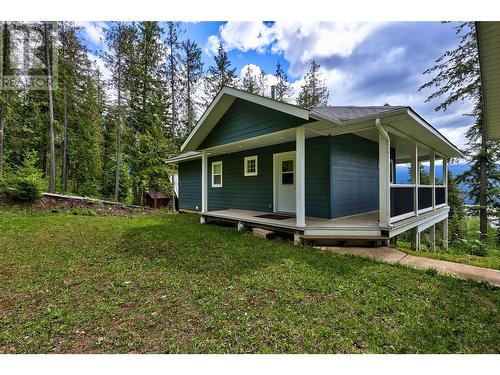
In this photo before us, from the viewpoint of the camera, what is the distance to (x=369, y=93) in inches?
457

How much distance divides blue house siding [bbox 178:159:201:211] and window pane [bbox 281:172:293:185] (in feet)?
17.0

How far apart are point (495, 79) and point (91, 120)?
653 inches

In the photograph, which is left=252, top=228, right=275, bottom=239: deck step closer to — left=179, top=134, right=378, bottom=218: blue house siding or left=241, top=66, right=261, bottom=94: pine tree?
left=179, top=134, right=378, bottom=218: blue house siding

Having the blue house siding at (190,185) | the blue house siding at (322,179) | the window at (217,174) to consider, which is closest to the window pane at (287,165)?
the blue house siding at (322,179)

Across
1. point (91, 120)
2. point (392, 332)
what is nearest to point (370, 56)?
point (392, 332)

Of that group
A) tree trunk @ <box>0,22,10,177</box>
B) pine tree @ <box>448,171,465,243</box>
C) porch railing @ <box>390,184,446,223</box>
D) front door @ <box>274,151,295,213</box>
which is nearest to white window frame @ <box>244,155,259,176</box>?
front door @ <box>274,151,295,213</box>

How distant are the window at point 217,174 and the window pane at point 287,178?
3332 mm

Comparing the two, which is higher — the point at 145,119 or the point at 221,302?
the point at 145,119

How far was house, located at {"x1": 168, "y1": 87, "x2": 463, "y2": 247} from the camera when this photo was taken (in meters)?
4.89

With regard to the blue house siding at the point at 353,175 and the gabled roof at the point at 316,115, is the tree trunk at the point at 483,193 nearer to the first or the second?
the gabled roof at the point at 316,115

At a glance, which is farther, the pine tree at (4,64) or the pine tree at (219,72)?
the pine tree at (219,72)

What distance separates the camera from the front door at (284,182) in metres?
7.14

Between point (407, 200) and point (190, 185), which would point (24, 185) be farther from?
point (407, 200)
